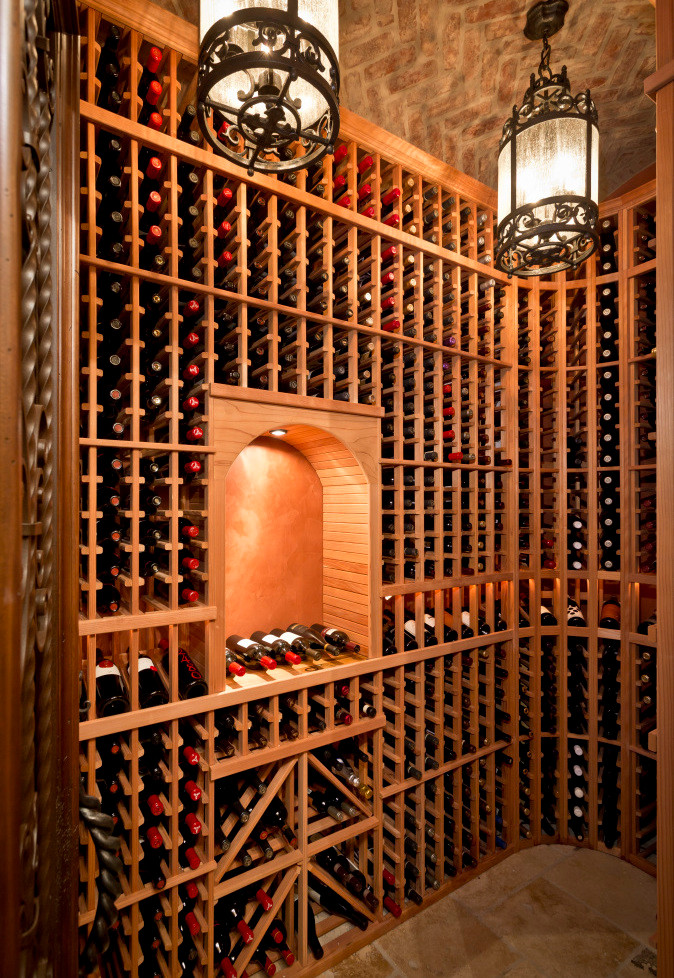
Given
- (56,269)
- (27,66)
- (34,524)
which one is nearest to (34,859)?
(34,524)

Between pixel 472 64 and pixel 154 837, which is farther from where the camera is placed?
pixel 472 64

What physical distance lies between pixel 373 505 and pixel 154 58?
80.1 inches

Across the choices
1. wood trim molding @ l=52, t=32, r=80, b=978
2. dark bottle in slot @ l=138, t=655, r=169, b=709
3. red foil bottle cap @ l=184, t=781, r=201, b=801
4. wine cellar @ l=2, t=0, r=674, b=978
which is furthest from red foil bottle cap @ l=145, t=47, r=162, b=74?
red foil bottle cap @ l=184, t=781, r=201, b=801

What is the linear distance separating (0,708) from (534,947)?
3.05 meters

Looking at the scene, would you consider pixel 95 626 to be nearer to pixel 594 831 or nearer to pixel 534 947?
pixel 534 947

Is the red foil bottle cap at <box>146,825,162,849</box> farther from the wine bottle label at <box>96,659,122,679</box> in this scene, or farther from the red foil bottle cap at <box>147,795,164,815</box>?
the wine bottle label at <box>96,659,122,679</box>

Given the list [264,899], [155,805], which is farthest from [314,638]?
[264,899]

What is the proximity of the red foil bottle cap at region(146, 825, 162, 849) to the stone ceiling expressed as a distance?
3.32 meters

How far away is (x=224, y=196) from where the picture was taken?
2166mm

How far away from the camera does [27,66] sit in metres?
0.69

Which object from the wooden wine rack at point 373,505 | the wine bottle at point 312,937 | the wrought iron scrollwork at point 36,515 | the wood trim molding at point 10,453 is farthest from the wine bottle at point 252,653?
the wood trim molding at point 10,453

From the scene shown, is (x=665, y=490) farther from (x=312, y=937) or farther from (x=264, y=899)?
(x=312, y=937)

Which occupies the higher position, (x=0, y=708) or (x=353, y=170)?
(x=353, y=170)

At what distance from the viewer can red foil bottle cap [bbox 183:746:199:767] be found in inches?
80.2
